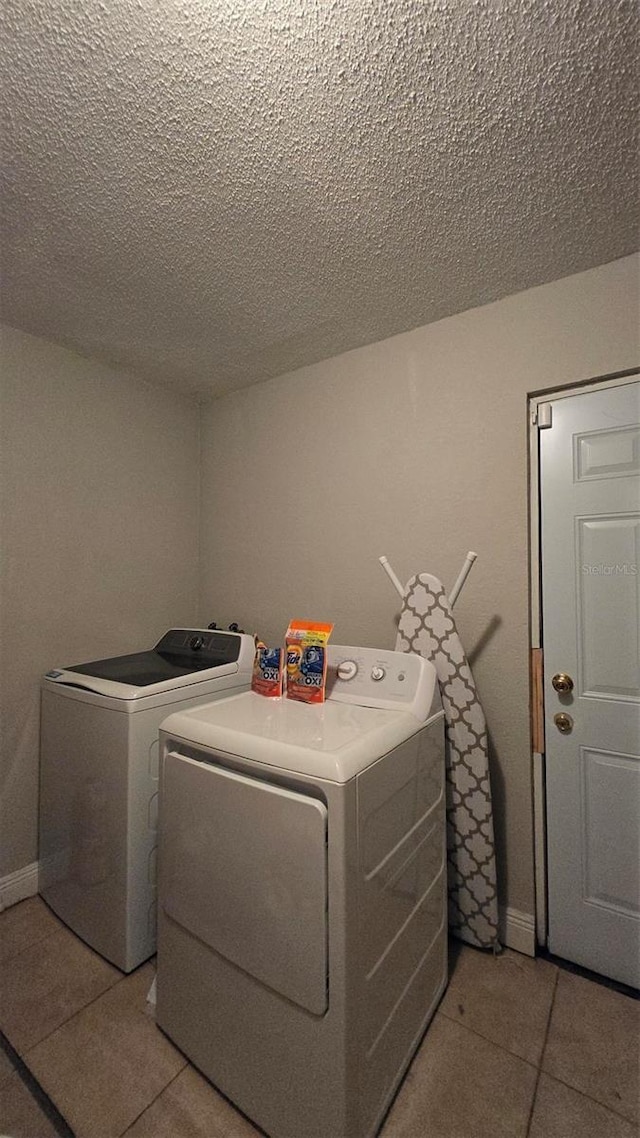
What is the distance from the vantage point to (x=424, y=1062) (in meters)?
1.29

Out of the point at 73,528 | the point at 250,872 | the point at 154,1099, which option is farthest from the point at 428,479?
the point at 154,1099

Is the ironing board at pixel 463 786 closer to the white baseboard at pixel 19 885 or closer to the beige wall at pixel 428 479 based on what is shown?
the beige wall at pixel 428 479

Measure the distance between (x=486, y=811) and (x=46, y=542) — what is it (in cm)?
219

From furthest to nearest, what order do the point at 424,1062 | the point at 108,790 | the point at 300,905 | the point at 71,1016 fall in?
the point at 108,790 < the point at 71,1016 < the point at 424,1062 < the point at 300,905

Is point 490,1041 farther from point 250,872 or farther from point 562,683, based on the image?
point 562,683

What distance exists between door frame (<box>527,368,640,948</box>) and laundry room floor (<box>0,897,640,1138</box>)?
0.23m

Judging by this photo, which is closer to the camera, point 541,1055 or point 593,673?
point 541,1055

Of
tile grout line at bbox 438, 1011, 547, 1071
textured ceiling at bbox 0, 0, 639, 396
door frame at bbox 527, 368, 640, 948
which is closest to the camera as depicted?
textured ceiling at bbox 0, 0, 639, 396

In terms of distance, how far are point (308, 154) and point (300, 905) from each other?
6.14 feet

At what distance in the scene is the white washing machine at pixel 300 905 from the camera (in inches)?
40.3

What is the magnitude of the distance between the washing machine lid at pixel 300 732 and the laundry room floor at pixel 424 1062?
3.01ft

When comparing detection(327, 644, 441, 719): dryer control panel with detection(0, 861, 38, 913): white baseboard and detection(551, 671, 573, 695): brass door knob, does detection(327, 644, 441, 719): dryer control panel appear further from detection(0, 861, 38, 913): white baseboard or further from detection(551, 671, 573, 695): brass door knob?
detection(0, 861, 38, 913): white baseboard

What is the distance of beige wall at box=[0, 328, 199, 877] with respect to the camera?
77.9 inches

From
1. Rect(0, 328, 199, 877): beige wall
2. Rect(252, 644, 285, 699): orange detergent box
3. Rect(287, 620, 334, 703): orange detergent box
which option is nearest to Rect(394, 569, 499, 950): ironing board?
Rect(287, 620, 334, 703): orange detergent box
